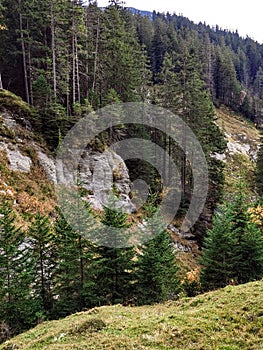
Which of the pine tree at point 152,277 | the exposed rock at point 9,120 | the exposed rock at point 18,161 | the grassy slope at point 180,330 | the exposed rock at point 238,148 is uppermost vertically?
the exposed rock at point 9,120

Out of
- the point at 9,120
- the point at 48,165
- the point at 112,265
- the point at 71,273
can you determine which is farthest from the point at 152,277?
the point at 9,120

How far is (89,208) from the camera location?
19.6 meters

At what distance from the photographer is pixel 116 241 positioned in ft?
62.4

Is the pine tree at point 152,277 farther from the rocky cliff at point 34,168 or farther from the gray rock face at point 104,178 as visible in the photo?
the gray rock face at point 104,178

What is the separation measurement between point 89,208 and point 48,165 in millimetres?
12882

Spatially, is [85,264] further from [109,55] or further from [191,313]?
[109,55]

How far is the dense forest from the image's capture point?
18109 mm

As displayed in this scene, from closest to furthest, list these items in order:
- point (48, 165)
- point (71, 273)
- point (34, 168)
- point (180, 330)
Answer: point (180, 330) → point (71, 273) → point (34, 168) → point (48, 165)

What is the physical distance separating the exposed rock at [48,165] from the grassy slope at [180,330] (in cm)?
1812

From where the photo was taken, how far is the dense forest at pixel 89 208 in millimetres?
18109

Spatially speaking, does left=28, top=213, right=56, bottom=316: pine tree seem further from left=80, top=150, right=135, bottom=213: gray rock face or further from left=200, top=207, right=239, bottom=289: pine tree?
left=80, top=150, right=135, bottom=213: gray rock face

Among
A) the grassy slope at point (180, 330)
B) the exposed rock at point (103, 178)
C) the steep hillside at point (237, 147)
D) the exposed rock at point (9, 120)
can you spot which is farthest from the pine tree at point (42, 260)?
the steep hillside at point (237, 147)

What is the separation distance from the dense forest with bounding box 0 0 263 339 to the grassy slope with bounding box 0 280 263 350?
15.1 feet

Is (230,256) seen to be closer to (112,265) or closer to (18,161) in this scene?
(112,265)
